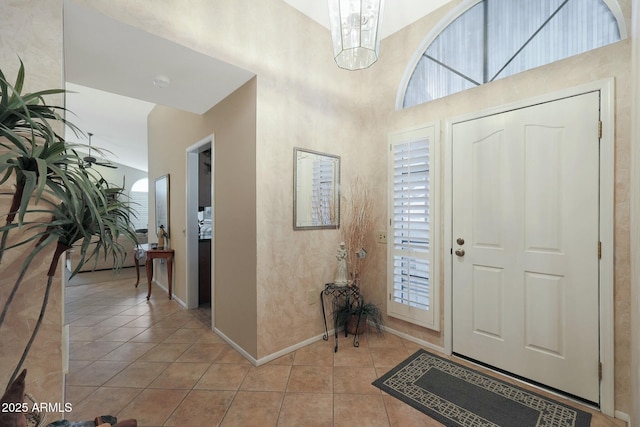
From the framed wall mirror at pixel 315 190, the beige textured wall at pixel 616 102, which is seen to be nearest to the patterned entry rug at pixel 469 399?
the beige textured wall at pixel 616 102

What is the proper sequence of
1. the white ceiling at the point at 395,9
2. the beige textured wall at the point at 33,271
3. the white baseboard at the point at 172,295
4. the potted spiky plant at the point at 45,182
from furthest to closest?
the white baseboard at the point at 172,295
the white ceiling at the point at 395,9
the beige textured wall at the point at 33,271
the potted spiky plant at the point at 45,182

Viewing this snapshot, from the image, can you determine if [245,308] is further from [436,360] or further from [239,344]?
[436,360]

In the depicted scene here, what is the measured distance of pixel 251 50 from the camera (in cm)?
227

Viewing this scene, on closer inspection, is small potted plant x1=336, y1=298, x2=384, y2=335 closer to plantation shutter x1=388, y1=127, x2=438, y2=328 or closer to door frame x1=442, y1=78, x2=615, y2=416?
plantation shutter x1=388, y1=127, x2=438, y2=328

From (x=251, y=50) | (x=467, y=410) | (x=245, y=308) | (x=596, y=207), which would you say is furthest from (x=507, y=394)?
(x=251, y=50)

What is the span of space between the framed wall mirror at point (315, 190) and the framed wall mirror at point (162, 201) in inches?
105

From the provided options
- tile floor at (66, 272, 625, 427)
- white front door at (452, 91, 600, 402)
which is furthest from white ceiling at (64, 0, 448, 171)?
tile floor at (66, 272, 625, 427)

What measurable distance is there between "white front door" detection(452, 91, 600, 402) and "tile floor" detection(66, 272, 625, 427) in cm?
44

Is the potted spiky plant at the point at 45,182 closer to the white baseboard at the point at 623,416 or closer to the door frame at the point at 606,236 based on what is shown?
the door frame at the point at 606,236

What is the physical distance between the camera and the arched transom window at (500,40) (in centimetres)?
186

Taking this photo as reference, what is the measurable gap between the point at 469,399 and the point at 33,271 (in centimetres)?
265

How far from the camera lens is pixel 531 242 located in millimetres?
2025

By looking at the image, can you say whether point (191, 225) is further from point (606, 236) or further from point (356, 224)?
point (606, 236)

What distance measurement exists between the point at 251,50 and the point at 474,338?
9.80ft
